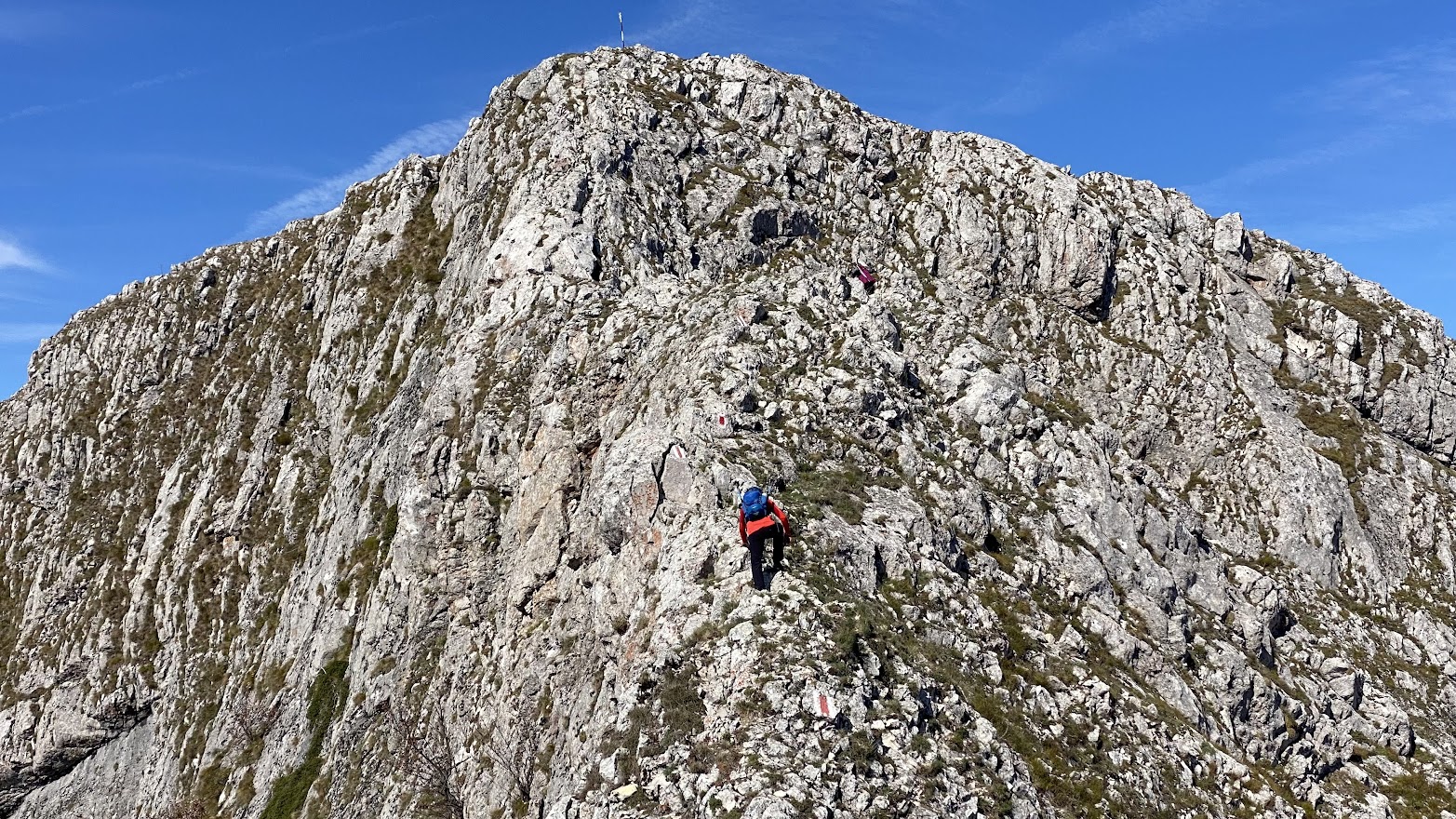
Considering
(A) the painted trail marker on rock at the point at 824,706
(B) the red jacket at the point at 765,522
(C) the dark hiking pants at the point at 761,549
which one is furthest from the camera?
(C) the dark hiking pants at the point at 761,549

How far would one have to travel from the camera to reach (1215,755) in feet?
83.1

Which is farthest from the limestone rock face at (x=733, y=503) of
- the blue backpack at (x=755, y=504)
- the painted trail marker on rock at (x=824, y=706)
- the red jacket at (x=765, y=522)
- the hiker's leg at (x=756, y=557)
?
the blue backpack at (x=755, y=504)

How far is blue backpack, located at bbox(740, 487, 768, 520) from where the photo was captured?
23.4m

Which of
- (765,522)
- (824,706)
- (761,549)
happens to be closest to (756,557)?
(761,549)

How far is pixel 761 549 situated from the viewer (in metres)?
23.6

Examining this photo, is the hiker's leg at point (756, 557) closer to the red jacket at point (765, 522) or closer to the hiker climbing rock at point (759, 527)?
the hiker climbing rock at point (759, 527)

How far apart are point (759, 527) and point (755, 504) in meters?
0.63

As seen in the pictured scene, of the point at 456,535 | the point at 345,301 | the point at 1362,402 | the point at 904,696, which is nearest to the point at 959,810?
the point at 904,696

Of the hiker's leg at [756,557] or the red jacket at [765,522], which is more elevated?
the red jacket at [765,522]

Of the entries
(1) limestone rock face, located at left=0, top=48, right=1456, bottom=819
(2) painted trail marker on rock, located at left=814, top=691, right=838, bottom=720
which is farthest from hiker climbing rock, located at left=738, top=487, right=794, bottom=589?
(2) painted trail marker on rock, located at left=814, top=691, right=838, bottom=720

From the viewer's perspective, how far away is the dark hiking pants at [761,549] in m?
23.3

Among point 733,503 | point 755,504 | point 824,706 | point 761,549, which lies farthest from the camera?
point 733,503

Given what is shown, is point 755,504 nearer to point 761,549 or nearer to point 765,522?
point 765,522

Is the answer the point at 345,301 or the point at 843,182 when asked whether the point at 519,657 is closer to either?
the point at 843,182
